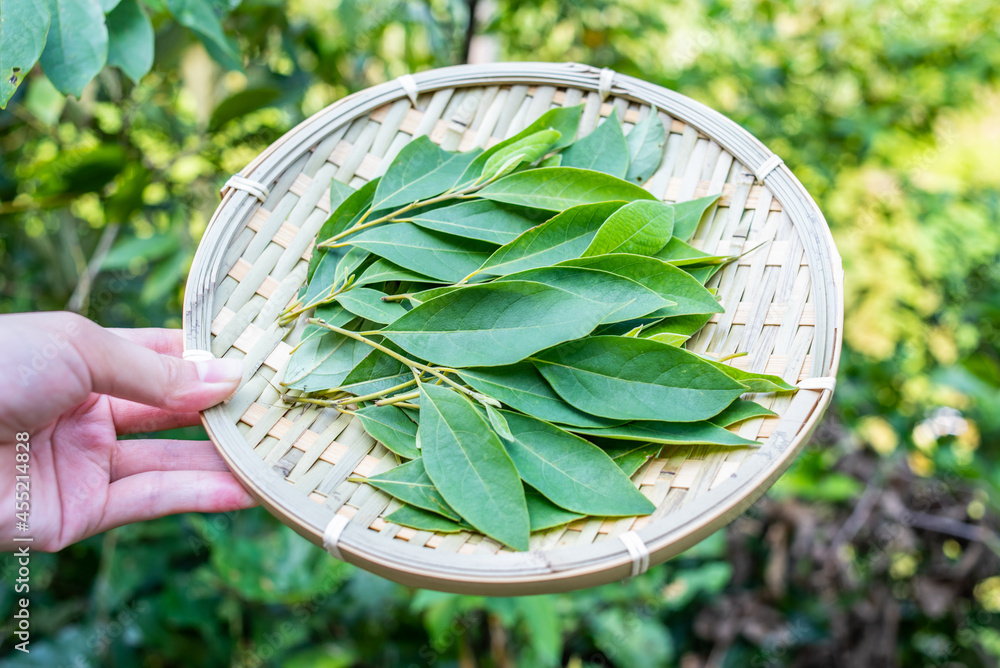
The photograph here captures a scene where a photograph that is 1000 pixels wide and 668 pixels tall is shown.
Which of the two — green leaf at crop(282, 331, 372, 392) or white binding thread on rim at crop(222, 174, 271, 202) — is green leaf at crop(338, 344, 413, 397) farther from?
white binding thread on rim at crop(222, 174, 271, 202)

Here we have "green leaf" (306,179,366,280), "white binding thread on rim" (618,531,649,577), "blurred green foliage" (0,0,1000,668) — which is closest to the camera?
"white binding thread on rim" (618,531,649,577)

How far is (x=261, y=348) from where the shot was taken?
26.3 inches

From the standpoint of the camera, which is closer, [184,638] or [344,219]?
[344,219]

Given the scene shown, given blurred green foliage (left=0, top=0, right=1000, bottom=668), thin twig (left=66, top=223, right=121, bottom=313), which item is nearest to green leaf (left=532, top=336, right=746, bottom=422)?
blurred green foliage (left=0, top=0, right=1000, bottom=668)

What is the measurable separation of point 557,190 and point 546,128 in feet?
0.33

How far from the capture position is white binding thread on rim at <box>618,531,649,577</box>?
50 cm

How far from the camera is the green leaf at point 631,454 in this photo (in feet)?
1.97

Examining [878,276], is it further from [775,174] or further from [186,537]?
[186,537]

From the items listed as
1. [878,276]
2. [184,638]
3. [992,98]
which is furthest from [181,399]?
[992,98]

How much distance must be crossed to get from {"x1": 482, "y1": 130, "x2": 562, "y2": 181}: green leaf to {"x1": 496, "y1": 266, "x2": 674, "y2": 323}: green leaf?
135 mm

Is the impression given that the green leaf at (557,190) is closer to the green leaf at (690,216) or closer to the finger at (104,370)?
the green leaf at (690,216)

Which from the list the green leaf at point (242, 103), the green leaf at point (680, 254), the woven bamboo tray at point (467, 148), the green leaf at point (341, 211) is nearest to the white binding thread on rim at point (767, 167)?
the woven bamboo tray at point (467, 148)

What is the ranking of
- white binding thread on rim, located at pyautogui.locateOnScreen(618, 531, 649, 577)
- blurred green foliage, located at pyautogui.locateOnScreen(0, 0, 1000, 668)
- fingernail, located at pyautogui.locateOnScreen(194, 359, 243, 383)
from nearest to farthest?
white binding thread on rim, located at pyautogui.locateOnScreen(618, 531, 649, 577)
fingernail, located at pyautogui.locateOnScreen(194, 359, 243, 383)
blurred green foliage, located at pyautogui.locateOnScreen(0, 0, 1000, 668)

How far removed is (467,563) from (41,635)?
998mm
